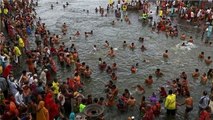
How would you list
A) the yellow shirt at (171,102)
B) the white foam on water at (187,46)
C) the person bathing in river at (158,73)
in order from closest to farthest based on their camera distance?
the yellow shirt at (171,102) < the person bathing in river at (158,73) < the white foam on water at (187,46)

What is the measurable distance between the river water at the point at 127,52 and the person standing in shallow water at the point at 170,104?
507mm

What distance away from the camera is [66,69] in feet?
72.2

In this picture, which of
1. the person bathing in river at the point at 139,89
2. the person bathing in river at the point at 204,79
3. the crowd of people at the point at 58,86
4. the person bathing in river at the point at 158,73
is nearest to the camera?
Answer: the crowd of people at the point at 58,86

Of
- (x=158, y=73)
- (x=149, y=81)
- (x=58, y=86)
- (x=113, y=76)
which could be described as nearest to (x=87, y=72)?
(x=113, y=76)

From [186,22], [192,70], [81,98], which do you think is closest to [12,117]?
[81,98]

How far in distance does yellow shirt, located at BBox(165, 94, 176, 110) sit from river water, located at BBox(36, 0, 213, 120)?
957 mm

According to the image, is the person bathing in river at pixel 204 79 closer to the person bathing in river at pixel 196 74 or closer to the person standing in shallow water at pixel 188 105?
the person bathing in river at pixel 196 74

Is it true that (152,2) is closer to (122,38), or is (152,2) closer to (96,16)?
(96,16)

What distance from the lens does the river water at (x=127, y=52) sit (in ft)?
65.1

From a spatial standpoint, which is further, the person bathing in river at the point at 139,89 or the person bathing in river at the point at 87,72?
the person bathing in river at the point at 87,72

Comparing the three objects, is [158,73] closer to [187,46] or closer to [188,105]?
[188,105]

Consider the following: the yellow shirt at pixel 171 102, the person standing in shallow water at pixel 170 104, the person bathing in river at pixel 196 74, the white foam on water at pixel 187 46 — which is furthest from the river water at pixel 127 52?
the yellow shirt at pixel 171 102

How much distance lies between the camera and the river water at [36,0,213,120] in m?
19.8

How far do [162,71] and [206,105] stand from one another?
20.7 ft
